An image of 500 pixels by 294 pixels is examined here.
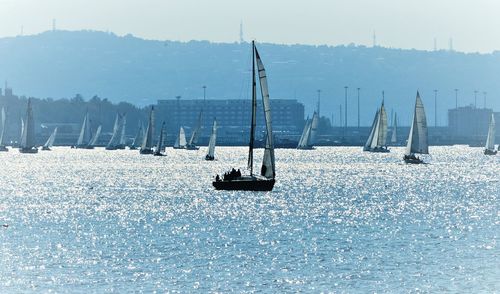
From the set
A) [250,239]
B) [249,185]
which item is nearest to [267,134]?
[249,185]

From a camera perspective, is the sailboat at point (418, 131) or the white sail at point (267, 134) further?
the sailboat at point (418, 131)

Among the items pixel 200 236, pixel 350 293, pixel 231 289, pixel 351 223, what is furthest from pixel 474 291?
pixel 351 223

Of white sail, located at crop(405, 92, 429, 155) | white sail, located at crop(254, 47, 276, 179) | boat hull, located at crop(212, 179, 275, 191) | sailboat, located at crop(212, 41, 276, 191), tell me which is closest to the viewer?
white sail, located at crop(254, 47, 276, 179)

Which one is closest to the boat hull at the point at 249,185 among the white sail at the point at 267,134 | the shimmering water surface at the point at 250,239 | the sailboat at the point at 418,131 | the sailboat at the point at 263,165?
the sailboat at the point at 263,165

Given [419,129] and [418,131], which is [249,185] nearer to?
[419,129]

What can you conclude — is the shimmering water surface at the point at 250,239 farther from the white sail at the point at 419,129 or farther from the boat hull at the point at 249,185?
the white sail at the point at 419,129

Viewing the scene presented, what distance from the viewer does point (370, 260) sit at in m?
60.5

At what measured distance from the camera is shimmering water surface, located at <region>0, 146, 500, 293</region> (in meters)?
54.3

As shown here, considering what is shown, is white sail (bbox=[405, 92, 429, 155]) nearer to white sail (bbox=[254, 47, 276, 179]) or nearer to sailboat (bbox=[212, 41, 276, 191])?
sailboat (bbox=[212, 41, 276, 191])

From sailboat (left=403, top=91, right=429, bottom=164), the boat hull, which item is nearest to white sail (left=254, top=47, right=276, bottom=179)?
the boat hull

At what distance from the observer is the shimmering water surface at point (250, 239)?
2138 inches

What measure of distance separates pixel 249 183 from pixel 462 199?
56.7 ft

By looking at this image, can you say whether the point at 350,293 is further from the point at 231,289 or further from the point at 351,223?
the point at 351,223

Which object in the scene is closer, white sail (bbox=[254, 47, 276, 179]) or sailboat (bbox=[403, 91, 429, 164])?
white sail (bbox=[254, 47, 276, 179])
